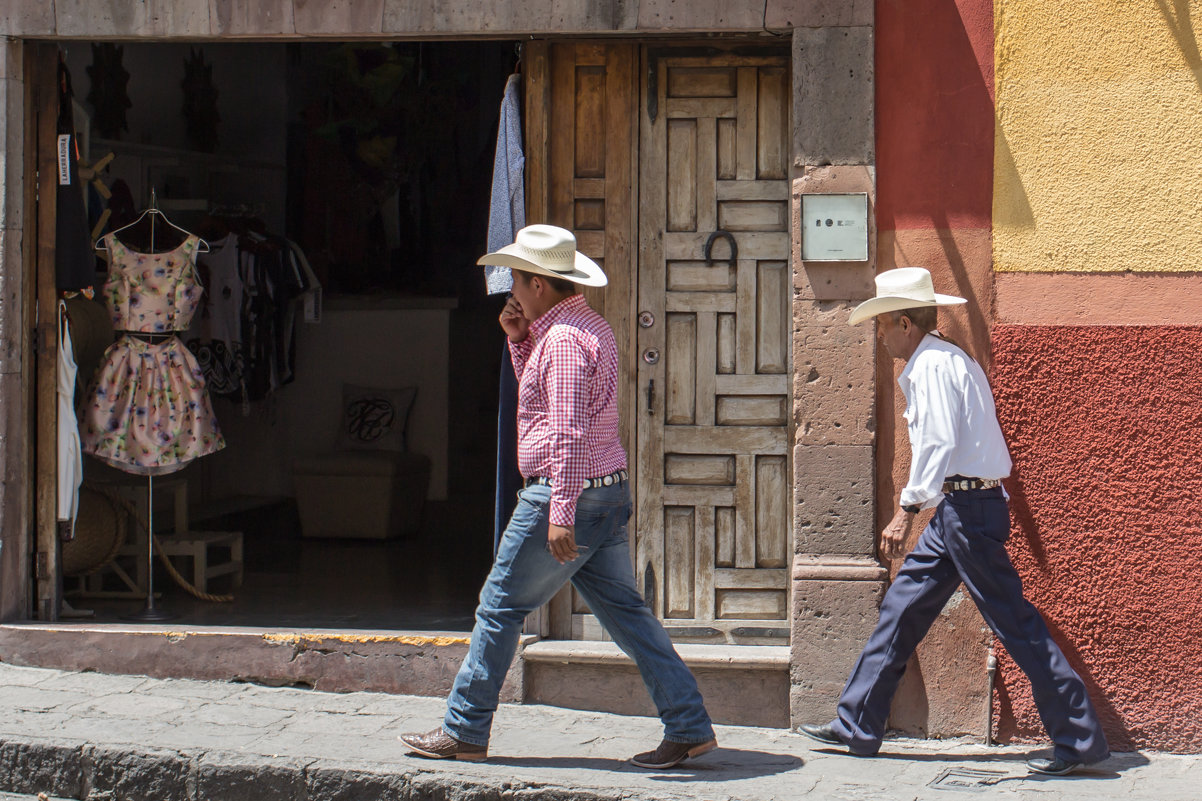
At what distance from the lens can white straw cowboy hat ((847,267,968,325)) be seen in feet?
16.4

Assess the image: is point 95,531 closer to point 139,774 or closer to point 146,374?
point 146,374

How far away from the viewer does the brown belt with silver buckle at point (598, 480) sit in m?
4.63

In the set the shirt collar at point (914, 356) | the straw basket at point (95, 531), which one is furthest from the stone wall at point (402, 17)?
the straw basket at point (95, 531)

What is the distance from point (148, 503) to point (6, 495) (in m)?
1.28

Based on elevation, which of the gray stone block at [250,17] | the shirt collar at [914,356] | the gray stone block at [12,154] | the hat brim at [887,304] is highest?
the gray stone block at [250,17]

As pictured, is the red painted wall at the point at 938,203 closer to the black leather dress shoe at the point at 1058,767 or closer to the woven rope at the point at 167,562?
the black leather dress shoe at the point at 1058,767

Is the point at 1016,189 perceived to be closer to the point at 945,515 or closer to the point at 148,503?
the point at 945,515

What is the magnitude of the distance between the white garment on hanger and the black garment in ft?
0.54

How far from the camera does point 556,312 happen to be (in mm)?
4789

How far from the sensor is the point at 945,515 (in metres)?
4.97

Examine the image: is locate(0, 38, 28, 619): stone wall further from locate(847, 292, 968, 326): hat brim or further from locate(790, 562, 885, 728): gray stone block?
locate(847, 292, 968, 326): hat brim

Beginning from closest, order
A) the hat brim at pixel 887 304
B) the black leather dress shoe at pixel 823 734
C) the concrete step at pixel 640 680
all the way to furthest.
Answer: the hat brim at pixel 887 304 → the black leather dress shoe at pixel 823 734 → the concrete step at pixel 640 680

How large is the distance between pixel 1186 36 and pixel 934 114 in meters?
1.02

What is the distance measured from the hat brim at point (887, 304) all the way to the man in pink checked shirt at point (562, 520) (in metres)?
1.01
